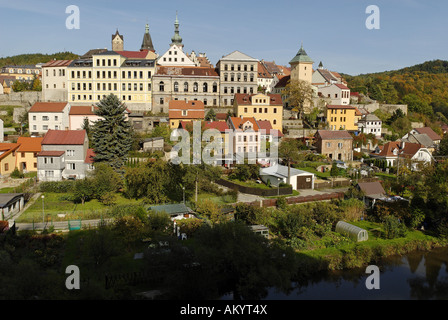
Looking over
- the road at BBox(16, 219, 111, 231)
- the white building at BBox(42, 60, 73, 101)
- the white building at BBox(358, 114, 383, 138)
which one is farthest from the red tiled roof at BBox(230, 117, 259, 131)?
the white building at BBox(42, 60, 73, 101)

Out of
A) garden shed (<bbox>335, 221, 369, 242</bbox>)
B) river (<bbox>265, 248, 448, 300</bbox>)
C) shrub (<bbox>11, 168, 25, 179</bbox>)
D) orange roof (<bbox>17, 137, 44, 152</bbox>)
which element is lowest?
river (<bbox>265, 248, 448, 300</bbox>)

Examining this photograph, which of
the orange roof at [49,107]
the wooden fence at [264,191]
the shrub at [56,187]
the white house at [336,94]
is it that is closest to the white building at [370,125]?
the white house at [336,94]

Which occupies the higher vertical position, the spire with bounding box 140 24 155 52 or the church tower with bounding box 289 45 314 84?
the spire with bounding box 140 24 155 52

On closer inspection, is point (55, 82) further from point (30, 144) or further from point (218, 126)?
point (218, 126)

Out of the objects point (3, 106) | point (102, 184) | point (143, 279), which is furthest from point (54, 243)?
point (3, 106)

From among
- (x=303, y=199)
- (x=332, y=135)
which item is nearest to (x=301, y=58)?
(x=332, y=135)

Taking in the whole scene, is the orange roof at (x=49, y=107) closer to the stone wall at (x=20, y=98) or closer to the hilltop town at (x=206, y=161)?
the hilltop town at (x=206, y=161)

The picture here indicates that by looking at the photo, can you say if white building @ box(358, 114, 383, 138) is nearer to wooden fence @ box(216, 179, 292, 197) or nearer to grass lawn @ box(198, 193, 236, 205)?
wooden fence @ box(216, 179, 292, 197)
